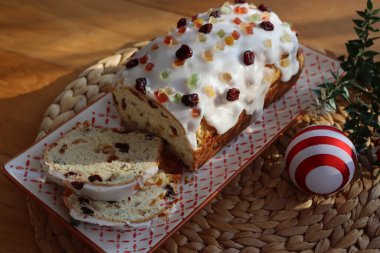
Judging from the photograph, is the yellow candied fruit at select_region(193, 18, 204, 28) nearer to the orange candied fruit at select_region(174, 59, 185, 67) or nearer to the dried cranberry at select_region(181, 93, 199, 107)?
the orange candied fruit at select_region(174, 59, 185, 67)

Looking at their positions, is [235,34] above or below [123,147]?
above

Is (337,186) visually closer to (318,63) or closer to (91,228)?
(318,63)

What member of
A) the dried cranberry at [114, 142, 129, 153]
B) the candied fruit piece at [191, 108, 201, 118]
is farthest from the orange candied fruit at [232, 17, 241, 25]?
the dried cranberry at [114, 142, 129, 153]

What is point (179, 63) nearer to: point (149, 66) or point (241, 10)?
point (149, 66)

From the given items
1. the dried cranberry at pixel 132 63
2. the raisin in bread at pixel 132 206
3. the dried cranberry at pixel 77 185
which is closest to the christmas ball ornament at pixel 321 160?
the raisin in bread at pixel 132 206

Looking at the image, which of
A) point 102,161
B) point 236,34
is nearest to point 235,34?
point 236,34

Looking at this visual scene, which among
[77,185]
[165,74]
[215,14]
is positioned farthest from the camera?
[215,14]
